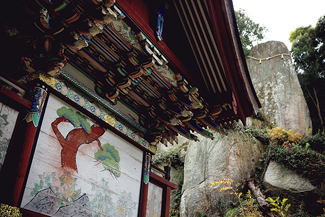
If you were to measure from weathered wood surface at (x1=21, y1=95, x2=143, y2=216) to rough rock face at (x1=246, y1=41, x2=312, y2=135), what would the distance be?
1422 cm

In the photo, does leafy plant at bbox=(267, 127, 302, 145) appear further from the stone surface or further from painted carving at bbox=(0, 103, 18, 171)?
painted carving at bbox=(0, 103, 18, 171)

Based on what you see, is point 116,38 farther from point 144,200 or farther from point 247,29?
point 247,29

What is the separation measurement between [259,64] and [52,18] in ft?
62.1

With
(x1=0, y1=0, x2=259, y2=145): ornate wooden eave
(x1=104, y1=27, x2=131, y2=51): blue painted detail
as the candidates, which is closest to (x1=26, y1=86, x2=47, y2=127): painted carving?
(x1=0, y1=0, x2=259, y2=145): ornate wooden eave

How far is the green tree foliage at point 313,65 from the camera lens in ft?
61.8

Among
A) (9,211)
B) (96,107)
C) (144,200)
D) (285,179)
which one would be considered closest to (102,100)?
(96,107)

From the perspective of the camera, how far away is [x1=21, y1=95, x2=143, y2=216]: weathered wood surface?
9.27 ft

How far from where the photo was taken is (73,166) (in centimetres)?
325

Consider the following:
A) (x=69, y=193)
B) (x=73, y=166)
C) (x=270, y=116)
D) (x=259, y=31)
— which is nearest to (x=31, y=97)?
(x=73, y=166)

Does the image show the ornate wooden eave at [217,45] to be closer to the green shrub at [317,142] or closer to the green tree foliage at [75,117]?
the green tree foliage at [75,117]

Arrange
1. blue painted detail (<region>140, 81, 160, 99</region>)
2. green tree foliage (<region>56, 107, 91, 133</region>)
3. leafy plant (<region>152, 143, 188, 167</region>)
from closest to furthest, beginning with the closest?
green tree foliage (<region>56, 107, 91, 133</region>) → blue painted detail (<region>140, 81, 160, 99</region>) → leafy plant (<region>152, 143, 188, 167</region>)

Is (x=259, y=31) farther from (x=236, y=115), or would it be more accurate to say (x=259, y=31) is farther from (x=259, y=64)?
(x=236, y=115)

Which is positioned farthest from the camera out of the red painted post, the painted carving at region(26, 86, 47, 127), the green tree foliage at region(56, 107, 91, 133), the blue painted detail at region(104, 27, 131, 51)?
the red painted post

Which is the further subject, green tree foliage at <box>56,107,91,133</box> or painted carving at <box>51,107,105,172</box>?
green tree foliage at <box>56,107,91,133</box>
